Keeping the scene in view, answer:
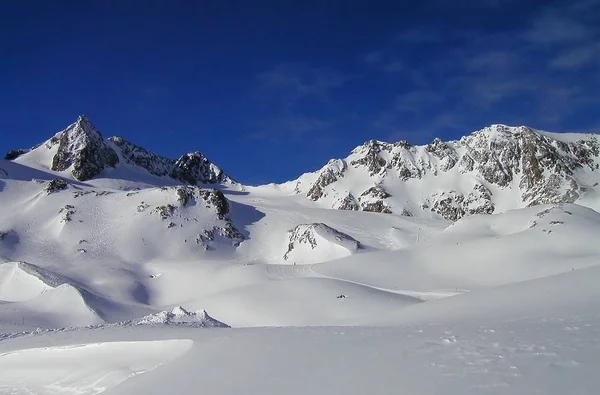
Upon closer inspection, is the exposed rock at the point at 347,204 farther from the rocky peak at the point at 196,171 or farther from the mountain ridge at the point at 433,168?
the rocky peak at the point at 196,171

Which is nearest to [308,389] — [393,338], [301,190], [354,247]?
[393,338]

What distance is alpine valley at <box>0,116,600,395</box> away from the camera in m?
7.68

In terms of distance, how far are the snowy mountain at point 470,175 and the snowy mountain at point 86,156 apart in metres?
38.9

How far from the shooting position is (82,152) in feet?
301

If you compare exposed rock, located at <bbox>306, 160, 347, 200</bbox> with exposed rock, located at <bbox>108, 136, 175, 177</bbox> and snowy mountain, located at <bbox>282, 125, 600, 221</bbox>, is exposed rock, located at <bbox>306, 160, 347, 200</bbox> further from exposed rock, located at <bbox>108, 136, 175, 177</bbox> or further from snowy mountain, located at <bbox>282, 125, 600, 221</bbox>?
exposed rock, located at <bbox>108, 136, 175, 177</bbox>

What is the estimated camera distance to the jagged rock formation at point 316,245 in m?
53.0

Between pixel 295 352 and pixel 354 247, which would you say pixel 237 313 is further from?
pixel 354 247

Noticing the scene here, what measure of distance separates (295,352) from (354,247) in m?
44.8

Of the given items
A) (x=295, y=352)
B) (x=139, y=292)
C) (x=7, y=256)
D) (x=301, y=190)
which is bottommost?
(x=295, y=352)

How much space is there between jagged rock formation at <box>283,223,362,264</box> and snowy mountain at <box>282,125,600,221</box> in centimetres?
4870

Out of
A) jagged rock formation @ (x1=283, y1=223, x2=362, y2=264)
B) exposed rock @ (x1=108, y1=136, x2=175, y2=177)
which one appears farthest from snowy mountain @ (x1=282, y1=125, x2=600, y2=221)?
jagged rock formation @ (x1=283, y1=223, x2=362, y2=264)

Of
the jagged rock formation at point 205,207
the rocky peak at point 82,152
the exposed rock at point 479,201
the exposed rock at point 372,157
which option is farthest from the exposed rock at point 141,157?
the exposed rock at point 479,201

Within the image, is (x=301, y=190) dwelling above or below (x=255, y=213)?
above

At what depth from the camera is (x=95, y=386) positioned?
969cm
